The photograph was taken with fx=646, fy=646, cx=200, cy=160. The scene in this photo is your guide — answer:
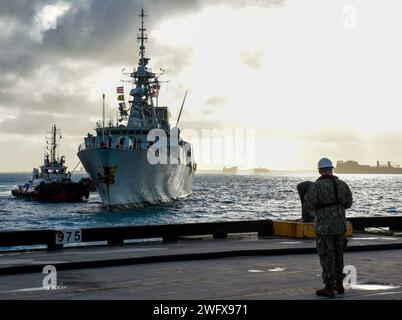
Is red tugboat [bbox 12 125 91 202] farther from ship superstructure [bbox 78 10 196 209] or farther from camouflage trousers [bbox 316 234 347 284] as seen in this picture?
camouflage trousers [bbox 316 234 347 284]

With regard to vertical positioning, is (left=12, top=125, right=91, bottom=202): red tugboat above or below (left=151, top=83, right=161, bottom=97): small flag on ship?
below

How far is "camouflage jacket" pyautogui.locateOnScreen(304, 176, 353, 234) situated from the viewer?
10086mm

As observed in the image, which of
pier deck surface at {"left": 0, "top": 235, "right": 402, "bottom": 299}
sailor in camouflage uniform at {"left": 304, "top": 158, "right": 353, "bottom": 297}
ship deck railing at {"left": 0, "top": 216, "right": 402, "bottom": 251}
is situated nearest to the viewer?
sailor in camouflage uniform at {"left": 304, "top": 158, "right": 353, "bottom": 297}

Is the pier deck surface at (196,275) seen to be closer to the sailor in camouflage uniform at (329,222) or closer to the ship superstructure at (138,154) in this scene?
the sailor in camouflage uniform at (329,222)

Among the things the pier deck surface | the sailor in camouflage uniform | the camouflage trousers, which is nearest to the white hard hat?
the sailor in camouflage uniform

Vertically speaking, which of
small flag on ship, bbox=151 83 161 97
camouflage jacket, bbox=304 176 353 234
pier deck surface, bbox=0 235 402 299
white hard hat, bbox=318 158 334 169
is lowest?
pier deck surface, bbox=0 235 402 299

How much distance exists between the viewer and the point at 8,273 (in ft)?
43.9

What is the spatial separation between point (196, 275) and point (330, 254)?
3.74 meters

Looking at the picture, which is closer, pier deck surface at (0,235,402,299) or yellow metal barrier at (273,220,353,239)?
pier deck surface at (0,235,402,299)

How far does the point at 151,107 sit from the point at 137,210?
21935 mm

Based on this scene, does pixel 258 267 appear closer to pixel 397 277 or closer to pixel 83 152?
pixel 397 277

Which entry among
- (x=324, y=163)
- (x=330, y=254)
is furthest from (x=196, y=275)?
(x=324, y=163)

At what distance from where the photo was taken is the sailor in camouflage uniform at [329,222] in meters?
10.1

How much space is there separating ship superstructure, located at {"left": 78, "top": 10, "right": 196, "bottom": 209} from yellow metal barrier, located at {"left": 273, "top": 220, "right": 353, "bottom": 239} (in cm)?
4032
